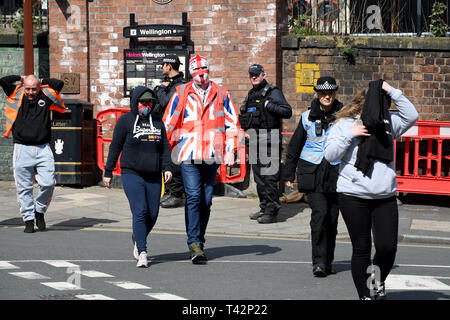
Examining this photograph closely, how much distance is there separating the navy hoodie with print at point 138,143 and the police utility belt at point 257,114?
3554 millimetres

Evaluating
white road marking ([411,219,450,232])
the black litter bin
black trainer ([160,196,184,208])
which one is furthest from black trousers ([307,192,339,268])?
the black litter bin

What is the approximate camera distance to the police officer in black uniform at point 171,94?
41.8ft

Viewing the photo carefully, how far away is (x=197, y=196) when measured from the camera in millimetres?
9156

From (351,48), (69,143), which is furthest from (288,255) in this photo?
(69,143)

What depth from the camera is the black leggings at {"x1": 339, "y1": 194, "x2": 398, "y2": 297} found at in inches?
265

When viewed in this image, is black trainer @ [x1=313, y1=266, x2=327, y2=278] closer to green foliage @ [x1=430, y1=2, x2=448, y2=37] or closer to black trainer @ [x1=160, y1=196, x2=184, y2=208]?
black trainer @ [x1=160, y1=196, x2=184, y2=208]

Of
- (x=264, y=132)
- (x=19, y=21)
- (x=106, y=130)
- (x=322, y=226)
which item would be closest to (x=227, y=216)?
(x=264, y=132)

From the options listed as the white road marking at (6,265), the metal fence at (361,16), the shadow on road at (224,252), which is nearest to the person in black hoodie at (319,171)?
the shadow on road at (224,252)

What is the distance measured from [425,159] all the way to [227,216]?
355 centimetres

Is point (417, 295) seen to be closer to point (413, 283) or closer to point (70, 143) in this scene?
point (413, 283)

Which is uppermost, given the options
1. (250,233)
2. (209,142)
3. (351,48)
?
(351,48)

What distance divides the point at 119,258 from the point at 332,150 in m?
3.35

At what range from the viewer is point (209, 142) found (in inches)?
367
